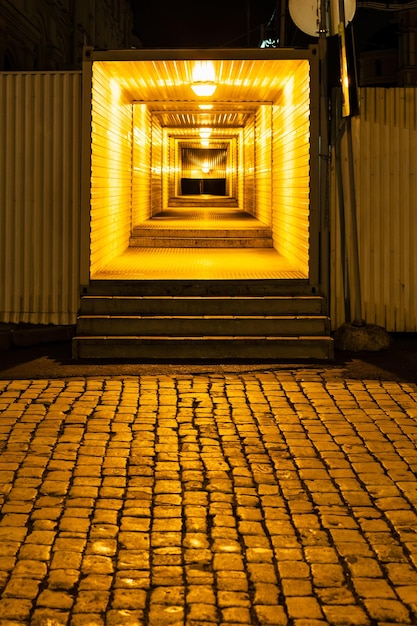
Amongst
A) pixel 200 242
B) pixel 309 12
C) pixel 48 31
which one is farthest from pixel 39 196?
pixel 48 31

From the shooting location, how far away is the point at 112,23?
3622 cm

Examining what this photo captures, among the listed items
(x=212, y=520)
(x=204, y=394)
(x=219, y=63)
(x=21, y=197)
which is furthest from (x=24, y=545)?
(x=219, y=63)

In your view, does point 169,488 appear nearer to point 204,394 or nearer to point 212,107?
point 204,394

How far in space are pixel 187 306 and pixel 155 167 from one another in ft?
35.9

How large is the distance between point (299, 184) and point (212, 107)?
216 inches

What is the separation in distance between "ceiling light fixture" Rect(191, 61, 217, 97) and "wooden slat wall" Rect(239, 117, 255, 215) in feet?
19.5

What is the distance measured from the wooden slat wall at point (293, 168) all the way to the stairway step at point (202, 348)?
1225mm

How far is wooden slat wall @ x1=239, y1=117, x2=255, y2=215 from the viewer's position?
19.7 meters

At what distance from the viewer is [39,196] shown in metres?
11.2

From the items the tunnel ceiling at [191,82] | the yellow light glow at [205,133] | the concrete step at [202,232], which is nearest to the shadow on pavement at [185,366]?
the tunnel ceiling at [191,82]

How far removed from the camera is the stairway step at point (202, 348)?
964 centimetres

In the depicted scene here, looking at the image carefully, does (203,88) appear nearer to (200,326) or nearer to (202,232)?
(202,232)

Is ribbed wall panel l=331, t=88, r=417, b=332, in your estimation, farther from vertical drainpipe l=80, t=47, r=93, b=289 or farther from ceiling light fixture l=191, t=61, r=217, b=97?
vertical drainpipe l=80, t=47, r=93, b=289

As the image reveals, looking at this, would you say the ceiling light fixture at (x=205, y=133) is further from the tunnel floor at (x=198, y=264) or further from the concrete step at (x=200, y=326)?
the concrete step at (x=200, y=326)
